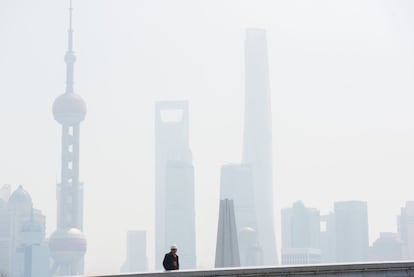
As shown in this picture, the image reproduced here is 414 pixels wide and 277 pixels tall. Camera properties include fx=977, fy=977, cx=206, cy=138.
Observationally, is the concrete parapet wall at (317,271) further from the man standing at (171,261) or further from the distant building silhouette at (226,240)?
the distant building silhouette at (226,240)

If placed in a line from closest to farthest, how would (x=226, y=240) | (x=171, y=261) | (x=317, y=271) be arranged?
(x=171, y=261), (x=317, y=271), (x=226, y=240)

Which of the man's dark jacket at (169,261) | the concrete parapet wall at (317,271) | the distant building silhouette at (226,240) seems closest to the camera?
the concrete parapet wall at (317,271)

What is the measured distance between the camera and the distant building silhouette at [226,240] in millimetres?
53844

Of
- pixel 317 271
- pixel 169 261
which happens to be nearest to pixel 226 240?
pixel 317 271

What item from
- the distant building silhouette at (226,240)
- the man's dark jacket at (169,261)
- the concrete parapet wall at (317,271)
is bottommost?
the concrete parapet wall at (317,271)

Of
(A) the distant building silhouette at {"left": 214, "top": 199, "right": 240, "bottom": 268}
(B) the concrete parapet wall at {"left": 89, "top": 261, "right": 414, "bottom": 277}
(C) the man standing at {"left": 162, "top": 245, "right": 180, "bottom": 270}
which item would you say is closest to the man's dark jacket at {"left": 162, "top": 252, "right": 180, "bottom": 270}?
(C) the man standing at {"left": 162, "top": 245, "right": 180, "bottom": 270}

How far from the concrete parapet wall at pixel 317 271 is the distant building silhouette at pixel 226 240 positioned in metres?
20.2

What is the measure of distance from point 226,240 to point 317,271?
22.0m

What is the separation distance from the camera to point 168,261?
103 feet

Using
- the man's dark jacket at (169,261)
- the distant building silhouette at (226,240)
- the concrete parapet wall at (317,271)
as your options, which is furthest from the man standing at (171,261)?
the distant building silhouette at (226,240)

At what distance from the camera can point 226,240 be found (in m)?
54.1

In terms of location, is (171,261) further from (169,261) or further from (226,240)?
(226,240)

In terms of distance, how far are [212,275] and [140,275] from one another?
2.49 meters

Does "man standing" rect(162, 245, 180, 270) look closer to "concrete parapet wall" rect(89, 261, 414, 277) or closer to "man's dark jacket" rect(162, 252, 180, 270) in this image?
"man's dark jacket" rect(162, 252, 180, 270)
